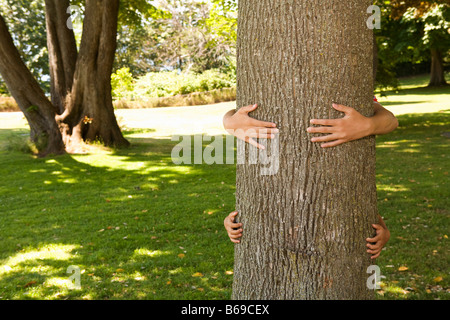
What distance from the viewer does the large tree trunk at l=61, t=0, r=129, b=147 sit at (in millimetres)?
12805

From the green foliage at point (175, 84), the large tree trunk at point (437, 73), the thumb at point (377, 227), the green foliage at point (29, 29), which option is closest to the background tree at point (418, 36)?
the large tree trunk at point (437, 73)

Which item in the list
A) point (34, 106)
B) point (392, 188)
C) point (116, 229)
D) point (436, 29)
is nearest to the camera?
point (116, 229)

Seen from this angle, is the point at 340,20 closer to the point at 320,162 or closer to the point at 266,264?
the point at 320,162

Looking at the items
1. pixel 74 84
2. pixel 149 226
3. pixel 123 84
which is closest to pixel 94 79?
pixel 74 84

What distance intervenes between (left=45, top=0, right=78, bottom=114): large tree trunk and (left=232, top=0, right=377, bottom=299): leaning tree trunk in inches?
473

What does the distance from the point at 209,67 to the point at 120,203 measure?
3075 cm

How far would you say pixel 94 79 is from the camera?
43.3 ft

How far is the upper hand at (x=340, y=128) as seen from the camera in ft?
7.80

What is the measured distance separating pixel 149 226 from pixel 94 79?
761cm

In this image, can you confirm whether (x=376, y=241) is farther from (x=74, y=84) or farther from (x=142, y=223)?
(x=74, y=84)

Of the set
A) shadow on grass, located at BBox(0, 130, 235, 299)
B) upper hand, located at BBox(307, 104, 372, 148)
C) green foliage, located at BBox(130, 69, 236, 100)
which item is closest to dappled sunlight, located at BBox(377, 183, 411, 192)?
shadow on grass, located at BBox(0, 130, 235, 299)

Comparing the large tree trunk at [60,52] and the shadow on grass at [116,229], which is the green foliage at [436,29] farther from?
the shadow on grass at [116,229]

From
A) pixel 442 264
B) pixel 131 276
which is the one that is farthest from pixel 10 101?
pixel 442 264

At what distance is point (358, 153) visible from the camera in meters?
2.48
